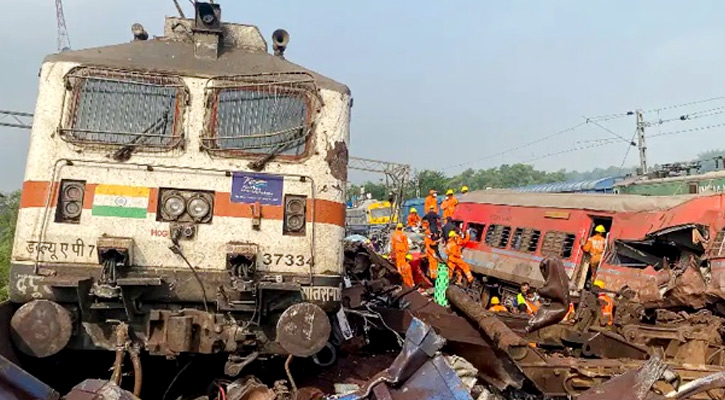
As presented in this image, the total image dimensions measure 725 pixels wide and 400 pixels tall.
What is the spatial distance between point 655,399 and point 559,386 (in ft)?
5.56

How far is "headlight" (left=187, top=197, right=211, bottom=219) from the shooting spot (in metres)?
5.00

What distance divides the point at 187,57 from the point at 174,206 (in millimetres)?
1259

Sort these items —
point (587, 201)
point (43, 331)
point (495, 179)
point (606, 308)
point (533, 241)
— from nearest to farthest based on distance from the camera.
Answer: point (43, 331) → point (606, 308) → point (587, 201) → point (533, 241) → point (495, 179)

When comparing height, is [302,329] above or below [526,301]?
above

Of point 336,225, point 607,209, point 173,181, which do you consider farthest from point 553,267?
point 607,209

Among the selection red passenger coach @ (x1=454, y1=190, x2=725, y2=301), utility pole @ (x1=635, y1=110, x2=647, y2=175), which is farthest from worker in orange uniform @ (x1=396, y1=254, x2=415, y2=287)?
utility pole @ (x1=635, y1=110, x2=647, y2=175)

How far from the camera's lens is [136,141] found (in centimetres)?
506

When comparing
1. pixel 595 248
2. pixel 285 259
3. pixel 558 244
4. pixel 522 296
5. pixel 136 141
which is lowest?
pixel 522 296

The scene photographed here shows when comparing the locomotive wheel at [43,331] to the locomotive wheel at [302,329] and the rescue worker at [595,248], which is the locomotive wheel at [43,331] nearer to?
the locomotive wheel at [302,329]

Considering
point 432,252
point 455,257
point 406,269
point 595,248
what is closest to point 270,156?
point 406,269

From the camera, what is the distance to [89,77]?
199 inches

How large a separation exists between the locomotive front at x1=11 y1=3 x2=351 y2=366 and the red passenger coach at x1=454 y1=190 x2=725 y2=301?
21.3 feet

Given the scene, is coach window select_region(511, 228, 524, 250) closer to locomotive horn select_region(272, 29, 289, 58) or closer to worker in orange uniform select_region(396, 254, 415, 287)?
worker in orange uniform select_region(396, 254, 415, 287)

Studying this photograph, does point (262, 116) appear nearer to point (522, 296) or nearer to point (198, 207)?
point (198, 207)
